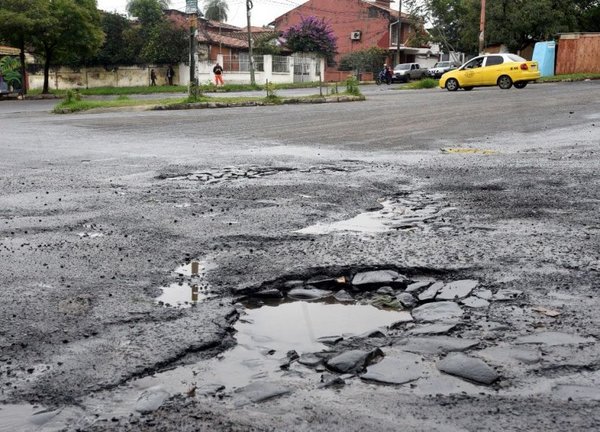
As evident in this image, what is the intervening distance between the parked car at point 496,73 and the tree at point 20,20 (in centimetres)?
2289

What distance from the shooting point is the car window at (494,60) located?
95.9 ft

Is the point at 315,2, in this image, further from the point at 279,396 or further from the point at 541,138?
the point at 279,396

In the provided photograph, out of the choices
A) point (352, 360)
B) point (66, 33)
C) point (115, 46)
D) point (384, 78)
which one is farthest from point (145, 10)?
point (352, 360)

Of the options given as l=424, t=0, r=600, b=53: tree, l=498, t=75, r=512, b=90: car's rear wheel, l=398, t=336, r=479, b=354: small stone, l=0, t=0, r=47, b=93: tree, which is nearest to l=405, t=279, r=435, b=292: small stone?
l=398, t=336, r=479, b=354: small stone

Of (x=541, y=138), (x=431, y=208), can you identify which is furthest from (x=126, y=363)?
→ (x=541, y=138)

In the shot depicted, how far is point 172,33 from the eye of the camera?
53.3m

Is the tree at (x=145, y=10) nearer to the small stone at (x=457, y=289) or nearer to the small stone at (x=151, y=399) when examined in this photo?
the small stone at (x=457, y=289)

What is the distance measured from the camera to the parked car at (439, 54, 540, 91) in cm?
2866

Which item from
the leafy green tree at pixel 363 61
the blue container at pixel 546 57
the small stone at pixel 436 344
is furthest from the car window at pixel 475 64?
the leafy green tree at pixel 363 61

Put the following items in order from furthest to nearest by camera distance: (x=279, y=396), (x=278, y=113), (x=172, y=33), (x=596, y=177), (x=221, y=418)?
(x=172, y=33) → (x=278, y=113) → (x=596, y=177) → (x=279, y=396) → (x=221, y=418)

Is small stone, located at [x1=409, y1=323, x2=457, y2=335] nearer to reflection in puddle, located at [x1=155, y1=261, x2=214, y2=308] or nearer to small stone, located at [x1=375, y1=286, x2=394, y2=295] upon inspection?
small stone, located at [x1=375, y1=286, x2=394, y2=295]

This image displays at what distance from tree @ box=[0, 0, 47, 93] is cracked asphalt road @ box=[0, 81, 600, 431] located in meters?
29.5

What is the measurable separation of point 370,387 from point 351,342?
47cm

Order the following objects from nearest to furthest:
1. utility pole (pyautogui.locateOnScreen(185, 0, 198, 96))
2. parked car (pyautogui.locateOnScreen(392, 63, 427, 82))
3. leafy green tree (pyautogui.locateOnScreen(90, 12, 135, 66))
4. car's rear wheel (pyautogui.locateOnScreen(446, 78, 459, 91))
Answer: utility pole (pyautogui.locateOnScreen(185, 0, 198, 96))
car's rear wheel (pyautogui.locateOnScreen(446, 78, 459, 91))
parked car (pyautogui.locateOnScreen(392, 63, 427, 82))
leafy green tree (pyautogui.locateOnScreen(90, 12, 135, 66))
